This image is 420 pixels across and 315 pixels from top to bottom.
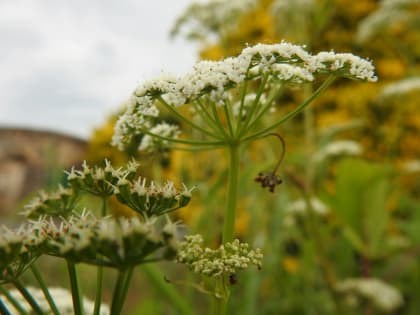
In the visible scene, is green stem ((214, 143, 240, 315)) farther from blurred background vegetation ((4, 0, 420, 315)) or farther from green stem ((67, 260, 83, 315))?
blurred background vegetation ((4, 0, 420, 315))

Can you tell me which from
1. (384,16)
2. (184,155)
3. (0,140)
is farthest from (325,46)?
(0,140)

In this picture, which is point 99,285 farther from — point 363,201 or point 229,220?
point 363,201

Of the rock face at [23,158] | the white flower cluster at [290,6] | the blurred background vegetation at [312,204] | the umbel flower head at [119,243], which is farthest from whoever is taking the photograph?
the rock face at [23,158]

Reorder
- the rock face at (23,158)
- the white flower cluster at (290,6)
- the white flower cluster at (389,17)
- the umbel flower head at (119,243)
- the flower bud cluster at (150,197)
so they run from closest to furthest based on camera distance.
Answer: the umbel flower head at (119,243) < the flower bud cluster at (150,197) < the white flower cluster at (290,6) < the white flower cluster at (389,17) < the rock face at (23,158)

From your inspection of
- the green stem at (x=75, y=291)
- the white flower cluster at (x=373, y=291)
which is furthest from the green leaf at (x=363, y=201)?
the green stem at (x=75, y=291)

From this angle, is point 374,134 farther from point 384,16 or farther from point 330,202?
point 330,202

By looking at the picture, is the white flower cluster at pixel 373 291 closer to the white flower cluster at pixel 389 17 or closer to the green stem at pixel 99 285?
the white flower cluster at pixel 389 17

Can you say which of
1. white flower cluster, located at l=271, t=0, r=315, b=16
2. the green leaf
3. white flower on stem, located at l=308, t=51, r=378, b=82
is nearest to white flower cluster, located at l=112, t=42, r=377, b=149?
white flower on stem, located at l=308, t=51, r=378, b=82
